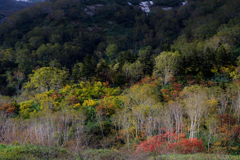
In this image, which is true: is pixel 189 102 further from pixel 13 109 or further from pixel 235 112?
pixel 13 109

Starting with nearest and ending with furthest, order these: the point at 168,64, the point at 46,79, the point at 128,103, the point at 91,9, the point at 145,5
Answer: the point at 128,103
the point at 168,64
the point at 46,79
the point at 91,9
the point at 145,5

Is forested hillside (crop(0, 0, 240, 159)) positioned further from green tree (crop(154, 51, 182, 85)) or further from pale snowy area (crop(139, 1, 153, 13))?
pale snowy area (crop(139, 1, 153, 13))

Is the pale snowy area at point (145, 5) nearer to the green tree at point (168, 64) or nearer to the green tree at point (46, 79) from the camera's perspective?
the green tree at point (168, 64)

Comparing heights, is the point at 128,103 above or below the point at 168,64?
below

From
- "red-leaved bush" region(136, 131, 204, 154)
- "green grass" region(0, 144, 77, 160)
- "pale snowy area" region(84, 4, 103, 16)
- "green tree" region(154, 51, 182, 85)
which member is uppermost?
"pale snowy area" region(84, 4, 103, 16)

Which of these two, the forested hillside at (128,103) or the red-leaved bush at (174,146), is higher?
the forested hillside at (128,103)

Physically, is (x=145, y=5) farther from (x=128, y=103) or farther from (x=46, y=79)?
(x=128, y=103)

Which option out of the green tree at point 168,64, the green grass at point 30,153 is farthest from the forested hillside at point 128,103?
the green tree at point 168,64

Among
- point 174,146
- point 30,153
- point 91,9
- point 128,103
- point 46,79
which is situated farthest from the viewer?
point 91,9

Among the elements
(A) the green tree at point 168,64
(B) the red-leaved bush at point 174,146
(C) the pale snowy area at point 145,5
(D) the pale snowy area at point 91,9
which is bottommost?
(B) the red-leaved bush at point 174,146

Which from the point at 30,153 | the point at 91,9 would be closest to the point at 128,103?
the point at 30,153

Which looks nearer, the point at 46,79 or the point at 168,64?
the point at 168,64

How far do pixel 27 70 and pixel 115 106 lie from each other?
55205 mm

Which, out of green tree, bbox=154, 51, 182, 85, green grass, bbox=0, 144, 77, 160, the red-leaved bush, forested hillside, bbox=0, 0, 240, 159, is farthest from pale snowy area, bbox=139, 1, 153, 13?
green grass, bbox=0, 144, 77, 160
